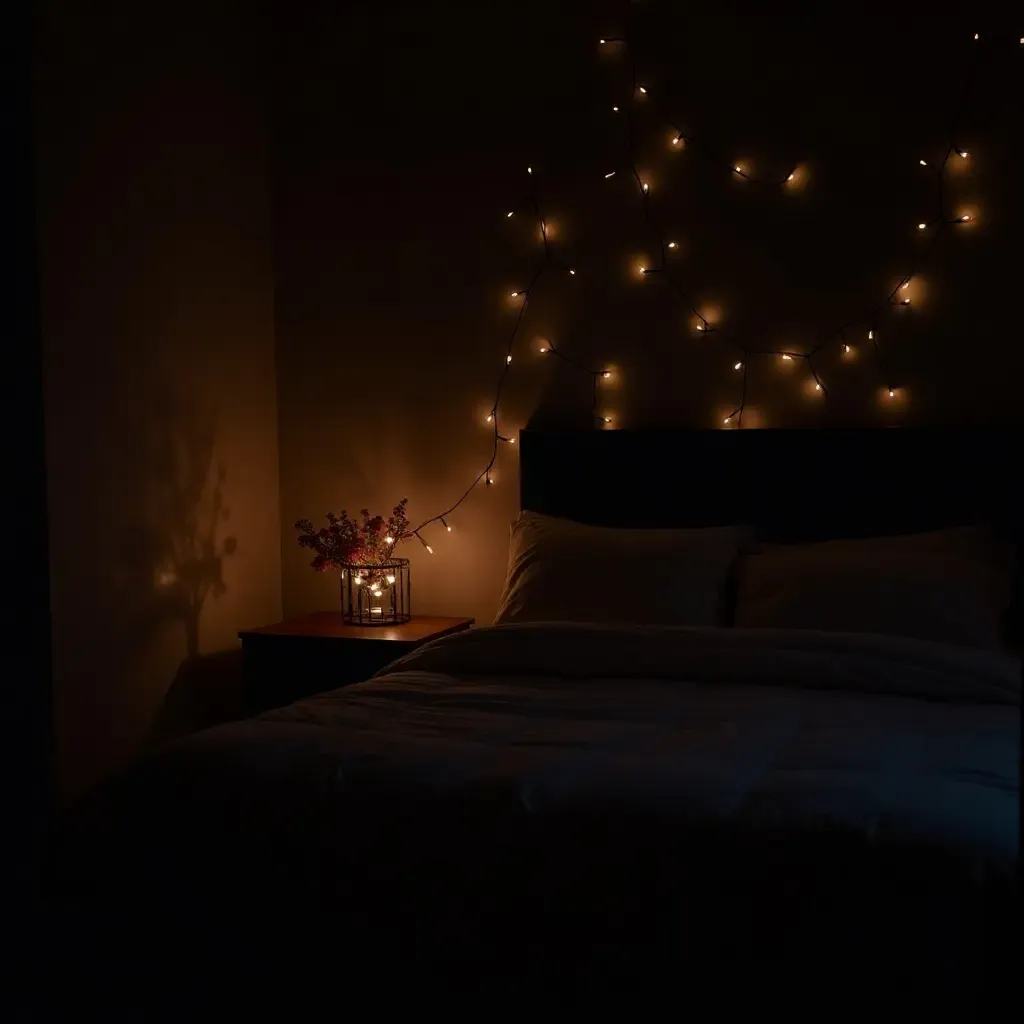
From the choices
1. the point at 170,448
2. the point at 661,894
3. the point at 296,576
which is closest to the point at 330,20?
the point at 170,448

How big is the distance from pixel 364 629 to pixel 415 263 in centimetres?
119

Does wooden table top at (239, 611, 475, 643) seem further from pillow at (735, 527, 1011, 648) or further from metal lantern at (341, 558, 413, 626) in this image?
pillow at (735, 527, 1011, 648)

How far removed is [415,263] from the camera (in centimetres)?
402

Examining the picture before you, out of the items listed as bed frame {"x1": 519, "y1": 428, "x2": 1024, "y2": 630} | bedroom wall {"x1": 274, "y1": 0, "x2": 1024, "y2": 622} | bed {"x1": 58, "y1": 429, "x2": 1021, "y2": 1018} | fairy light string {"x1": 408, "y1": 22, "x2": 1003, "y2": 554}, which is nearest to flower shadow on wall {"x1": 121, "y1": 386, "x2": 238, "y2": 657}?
bedroom wall {"x1": 274, "y1": 0, "x2": 1024, "y2": 622}

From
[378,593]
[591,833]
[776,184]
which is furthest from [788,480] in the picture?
[591,833]

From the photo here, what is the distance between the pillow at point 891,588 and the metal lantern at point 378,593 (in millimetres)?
1114

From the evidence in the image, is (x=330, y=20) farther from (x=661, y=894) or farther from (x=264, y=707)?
(x=661, y=894)

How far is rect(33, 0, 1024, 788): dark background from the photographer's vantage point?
11.1ft

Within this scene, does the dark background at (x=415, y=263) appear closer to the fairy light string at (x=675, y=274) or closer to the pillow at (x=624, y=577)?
the fairy light string at (x=675, y=274)

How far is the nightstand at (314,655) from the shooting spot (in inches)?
139

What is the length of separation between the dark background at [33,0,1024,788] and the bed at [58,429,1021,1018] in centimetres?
109

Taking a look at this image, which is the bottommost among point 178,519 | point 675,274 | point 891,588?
point 891,588

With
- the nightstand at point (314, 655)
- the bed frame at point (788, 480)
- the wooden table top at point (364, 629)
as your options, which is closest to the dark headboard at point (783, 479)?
the bed frame at point (788, 480)

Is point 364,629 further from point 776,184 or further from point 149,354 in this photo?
point 776,184
